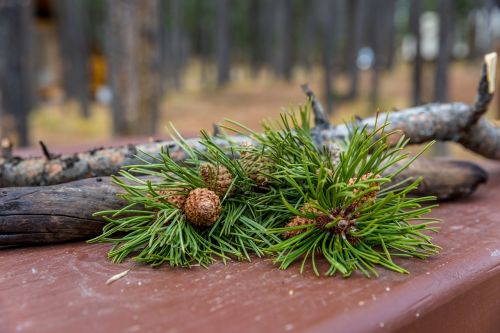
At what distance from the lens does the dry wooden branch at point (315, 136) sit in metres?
1.46

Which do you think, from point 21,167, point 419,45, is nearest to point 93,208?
point 21,167

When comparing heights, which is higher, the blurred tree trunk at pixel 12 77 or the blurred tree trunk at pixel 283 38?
the blurred tree trunk at pixel 283 38

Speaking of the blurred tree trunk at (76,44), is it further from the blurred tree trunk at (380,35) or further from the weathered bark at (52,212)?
the weathered bark at (52,212)

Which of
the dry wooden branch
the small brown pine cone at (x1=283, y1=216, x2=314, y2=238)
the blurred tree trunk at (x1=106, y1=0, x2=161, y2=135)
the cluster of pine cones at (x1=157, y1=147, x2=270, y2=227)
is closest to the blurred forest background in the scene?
the blurred tree trunk at (x1=106, y1=0, x2=161, y2=135)

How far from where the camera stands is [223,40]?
16969 mm

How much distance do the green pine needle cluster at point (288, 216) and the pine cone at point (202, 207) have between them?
0.06ft

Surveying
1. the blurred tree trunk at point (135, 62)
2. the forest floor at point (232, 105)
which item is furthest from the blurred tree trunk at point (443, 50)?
the forest floor at point (232, 105)

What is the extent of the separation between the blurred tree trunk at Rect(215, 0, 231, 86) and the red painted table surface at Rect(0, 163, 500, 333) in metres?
16.4

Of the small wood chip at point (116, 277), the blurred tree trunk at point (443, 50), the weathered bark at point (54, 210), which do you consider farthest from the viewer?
the blurred tree trunk at point (443, 50)

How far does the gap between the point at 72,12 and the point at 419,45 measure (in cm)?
1033

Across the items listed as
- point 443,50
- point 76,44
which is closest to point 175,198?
point 443,50

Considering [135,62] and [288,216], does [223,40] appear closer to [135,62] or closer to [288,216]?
[135,62]

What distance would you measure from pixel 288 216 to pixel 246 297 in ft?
0.97

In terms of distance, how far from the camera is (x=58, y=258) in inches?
40.3
